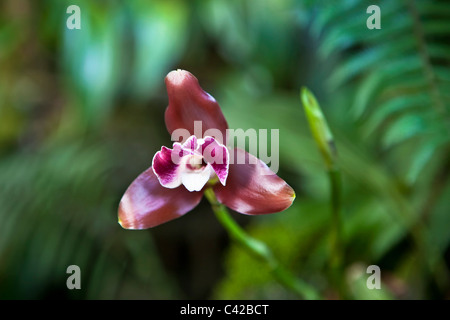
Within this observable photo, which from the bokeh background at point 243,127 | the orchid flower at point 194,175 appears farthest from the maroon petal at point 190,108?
the bokeh background at point 243,127

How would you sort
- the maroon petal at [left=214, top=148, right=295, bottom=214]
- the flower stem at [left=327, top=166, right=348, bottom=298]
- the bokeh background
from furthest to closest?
the bokeh background, the flower stem at [left=327, top=166, right=348, bottom=298], the maroon petal at [left=214, top=148, right=295, bottom=214]

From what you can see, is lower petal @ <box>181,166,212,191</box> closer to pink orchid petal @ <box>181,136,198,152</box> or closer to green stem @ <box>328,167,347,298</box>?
pink orchid petal @ <box>181,136,198,152</box>

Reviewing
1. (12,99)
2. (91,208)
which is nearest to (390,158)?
(91,208)

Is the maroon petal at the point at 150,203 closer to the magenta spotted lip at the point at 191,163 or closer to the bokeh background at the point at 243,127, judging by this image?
the magenta spotted lip at the point at 191,163

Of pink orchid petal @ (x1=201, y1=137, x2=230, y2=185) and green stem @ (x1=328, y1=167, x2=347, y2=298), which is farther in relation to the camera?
green stem @ (x1=328, y1=167, x2=347, y2=298)

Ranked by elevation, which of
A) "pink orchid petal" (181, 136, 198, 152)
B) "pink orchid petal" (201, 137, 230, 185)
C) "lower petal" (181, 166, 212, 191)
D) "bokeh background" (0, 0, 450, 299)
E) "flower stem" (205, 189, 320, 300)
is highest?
"bokeh background" (0, 0, 450, 299)

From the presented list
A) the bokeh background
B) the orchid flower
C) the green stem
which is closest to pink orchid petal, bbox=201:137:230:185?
the orchid flower

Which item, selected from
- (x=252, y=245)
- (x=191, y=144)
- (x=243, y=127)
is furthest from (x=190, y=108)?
(x=243, y=127)
